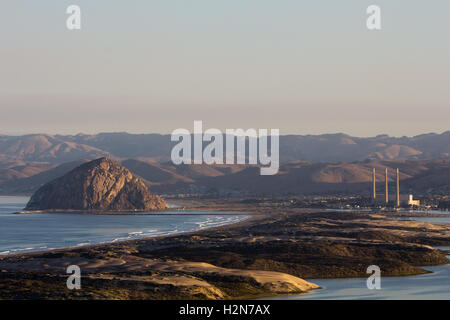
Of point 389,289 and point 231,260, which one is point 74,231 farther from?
point 389,289

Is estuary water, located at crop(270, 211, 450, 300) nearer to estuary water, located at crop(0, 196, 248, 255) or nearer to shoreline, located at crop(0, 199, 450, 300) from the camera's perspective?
shoreline, located at crop(0, 199, 450, 300)

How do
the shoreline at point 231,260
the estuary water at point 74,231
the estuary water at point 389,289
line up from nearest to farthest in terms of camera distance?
1. the estuary water at point 389,289
2. the shoreline at point 231,260
3. the estuary water at point 74,231

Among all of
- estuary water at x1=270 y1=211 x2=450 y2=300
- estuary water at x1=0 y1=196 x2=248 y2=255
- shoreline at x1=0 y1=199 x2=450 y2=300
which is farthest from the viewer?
estuary water at x1=0 y1=196 x2=248 y2=255

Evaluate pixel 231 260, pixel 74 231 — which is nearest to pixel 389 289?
pixel 231 260

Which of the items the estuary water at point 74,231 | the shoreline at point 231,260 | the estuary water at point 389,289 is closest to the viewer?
the estuary water at point 389,289

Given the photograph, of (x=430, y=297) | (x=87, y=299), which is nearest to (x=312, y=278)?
(x=430, y=297)

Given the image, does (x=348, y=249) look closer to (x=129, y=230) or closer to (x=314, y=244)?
(x=314, y=244)

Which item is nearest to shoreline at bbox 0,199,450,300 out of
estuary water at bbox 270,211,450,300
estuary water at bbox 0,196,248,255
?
estuary water at bbox 270,211,450,300

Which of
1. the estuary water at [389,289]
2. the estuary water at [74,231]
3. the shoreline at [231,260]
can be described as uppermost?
the shoreline at [231,260]

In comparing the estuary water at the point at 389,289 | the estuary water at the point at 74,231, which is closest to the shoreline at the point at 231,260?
the estuary water at the point at 389,289

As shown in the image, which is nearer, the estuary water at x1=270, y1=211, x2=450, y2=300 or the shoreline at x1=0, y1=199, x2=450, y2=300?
the estuary water at x1=270, y1=211, x2=450, y2=300

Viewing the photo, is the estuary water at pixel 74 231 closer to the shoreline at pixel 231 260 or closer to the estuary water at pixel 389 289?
the shoreline at pixel 231 260
